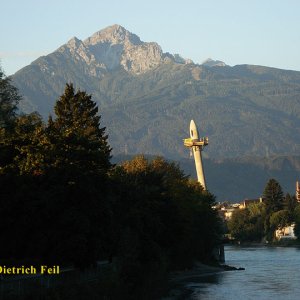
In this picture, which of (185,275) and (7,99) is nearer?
(7,99)

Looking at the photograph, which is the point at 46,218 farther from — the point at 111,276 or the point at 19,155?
the point at 111,276

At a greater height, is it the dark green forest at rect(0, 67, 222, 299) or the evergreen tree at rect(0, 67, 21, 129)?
the evergreen tree at rect(0, 67, 21, 129)

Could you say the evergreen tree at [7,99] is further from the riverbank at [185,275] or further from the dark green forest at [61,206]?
the riverbank at [185,275]

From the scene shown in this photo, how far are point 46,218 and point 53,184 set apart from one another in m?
2.43

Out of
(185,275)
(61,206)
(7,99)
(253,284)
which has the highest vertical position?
(7,99)

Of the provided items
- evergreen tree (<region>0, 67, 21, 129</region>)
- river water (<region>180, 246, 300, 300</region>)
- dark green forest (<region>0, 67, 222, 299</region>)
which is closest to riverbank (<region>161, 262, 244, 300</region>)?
river water (<region>180, 246, 300, 300</region>)

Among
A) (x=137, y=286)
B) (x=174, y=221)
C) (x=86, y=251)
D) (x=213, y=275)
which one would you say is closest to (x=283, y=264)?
(x=213, y=275)

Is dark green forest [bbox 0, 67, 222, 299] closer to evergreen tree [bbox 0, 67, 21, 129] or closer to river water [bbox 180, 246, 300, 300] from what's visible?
evergreen tree [bbox 0, 67, 21, 129]

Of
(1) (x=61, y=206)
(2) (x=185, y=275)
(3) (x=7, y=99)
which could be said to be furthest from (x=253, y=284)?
(1) (x=61, y=206)

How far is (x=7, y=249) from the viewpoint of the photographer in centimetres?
5391

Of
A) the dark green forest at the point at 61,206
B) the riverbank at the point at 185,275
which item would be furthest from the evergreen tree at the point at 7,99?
the riverbank at the point at 185,275

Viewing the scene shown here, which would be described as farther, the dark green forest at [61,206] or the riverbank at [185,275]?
the riverbank at [185,275]

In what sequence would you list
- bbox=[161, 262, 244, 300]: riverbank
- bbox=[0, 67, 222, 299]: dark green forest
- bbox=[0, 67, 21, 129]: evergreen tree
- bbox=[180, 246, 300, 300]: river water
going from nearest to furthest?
bbox=[0, 67, 222, 299]: dark green forest
bbox=[0, 67, 21, 129]: evergreen tree
bbox=[180, 246, 300, 300]: river water
bbox=[161, 262, 244, 300]: riverbank

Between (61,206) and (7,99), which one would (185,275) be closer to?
(7,99)
